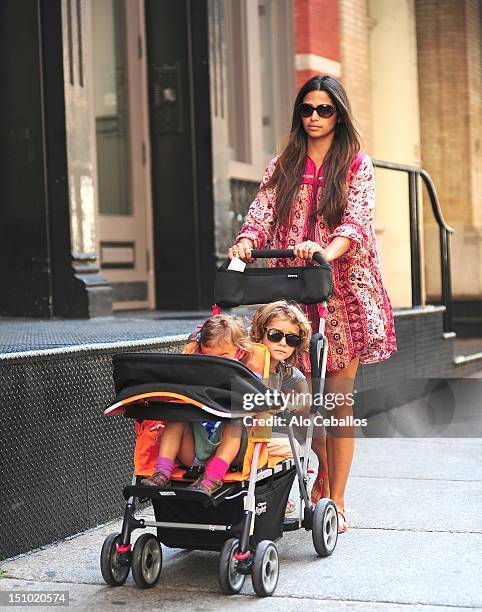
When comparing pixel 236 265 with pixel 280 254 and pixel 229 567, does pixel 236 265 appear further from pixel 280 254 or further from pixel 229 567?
pixel 229 567

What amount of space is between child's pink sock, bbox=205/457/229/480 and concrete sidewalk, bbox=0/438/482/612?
45 centimetres

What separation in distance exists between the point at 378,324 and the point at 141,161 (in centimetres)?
548

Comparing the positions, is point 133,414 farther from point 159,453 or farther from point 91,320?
point 91,320

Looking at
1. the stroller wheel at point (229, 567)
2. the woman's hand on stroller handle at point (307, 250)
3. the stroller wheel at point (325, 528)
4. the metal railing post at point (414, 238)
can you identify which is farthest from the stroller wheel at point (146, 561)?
the metal railing post at point (414, 238)

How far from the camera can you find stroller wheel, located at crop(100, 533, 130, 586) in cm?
433

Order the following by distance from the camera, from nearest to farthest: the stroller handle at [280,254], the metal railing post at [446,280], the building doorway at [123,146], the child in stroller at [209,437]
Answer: the child in stroller at [209,437] < the stroller handle at [280,254] < the building doorway at [123,146] < the metal railing post at [446,280]

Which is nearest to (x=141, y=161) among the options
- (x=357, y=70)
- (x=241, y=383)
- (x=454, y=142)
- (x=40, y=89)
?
(x=40, y=89)

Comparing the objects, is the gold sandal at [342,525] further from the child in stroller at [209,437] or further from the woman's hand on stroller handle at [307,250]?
the woman's hand on stroller handle at [307,250]

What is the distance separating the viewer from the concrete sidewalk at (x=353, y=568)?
4.21 metres

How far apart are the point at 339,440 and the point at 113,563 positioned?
1.29 meters

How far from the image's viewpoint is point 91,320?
827 centimetres

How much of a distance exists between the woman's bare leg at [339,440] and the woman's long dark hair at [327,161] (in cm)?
68

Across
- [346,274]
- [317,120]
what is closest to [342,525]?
[346,274]

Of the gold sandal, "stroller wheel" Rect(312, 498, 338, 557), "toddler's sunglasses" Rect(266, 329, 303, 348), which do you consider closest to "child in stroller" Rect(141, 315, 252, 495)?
"toddler's sunglasses" Rect(266, 329, 303, 348)
